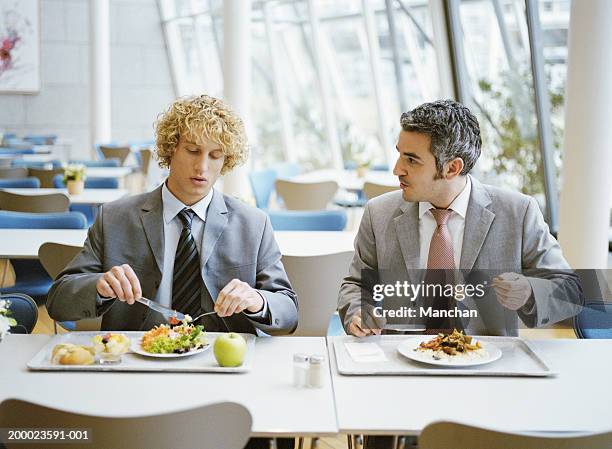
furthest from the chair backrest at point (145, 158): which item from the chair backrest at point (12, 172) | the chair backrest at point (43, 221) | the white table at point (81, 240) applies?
the white table at point (81, 240)

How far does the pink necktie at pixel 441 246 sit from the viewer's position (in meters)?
2.51

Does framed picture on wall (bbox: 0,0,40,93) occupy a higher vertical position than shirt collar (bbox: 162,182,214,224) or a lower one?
higher

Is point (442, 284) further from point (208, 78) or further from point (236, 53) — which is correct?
point (208, 78)

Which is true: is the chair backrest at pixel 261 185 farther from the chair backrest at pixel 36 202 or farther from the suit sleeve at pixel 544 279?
the suit sleeve at pixel 544 279

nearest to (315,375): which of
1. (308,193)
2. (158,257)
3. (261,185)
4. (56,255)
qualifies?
(158,257)

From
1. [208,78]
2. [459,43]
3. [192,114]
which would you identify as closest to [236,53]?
[459,43]

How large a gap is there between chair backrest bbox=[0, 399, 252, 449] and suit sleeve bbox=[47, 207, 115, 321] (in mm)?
824

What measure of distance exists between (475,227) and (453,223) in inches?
3.1

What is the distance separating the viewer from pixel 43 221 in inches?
166

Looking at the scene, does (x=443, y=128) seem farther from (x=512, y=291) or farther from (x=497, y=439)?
(x=497, y=439)

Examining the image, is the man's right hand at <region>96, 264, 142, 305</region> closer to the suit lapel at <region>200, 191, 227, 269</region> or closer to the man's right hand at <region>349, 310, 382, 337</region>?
the suit lapel at <region>200, 191, 227, 269</region>

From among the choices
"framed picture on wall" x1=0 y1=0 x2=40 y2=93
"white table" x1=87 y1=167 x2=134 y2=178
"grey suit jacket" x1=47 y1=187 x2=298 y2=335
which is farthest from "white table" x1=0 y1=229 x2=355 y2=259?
"framed picture on wall" x1=0 y1=0 x2=40 y2=93

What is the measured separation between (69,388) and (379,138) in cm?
816

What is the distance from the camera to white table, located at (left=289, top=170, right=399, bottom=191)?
6.79m
